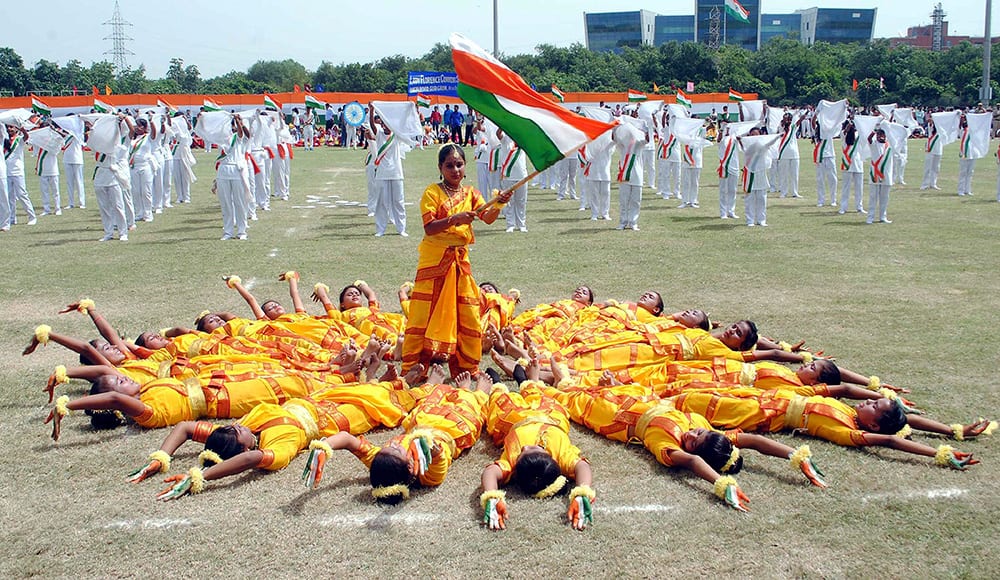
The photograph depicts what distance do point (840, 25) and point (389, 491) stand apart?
104818 mm

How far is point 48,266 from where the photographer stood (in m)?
12.2

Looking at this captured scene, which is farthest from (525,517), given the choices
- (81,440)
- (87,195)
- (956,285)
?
(87,195)

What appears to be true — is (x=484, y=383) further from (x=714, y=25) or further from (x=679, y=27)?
(x=679, y=27)

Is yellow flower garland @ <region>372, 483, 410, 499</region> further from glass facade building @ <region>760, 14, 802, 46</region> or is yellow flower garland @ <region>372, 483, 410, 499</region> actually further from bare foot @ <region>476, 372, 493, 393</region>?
glass facade building @ <region>760, 14, 802, 46</region>

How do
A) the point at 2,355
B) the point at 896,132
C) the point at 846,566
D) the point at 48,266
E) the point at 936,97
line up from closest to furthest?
1. the point at 846,566
2. the point at 2,355
3. the point at 48,266
4. the point at 896,132
5. the point at 936,97

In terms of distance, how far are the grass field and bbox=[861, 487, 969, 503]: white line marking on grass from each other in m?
0.01

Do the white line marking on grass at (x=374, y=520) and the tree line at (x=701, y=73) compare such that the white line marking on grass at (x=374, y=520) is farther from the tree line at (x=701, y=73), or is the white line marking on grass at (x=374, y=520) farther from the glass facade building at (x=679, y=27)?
the glass facade building at (x=679, y=27)

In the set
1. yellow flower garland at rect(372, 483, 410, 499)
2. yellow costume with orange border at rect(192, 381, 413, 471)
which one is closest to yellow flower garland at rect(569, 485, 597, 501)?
yellow flower garland at rect(372, 483, 410, 499)

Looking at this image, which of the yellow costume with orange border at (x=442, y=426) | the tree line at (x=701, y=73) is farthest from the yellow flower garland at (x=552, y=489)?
the tree line at (x=701, y=73)

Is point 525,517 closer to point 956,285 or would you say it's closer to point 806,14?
point 956,285

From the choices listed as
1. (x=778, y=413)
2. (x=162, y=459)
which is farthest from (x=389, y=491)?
(x=778, y=413)

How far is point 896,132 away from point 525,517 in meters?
15.8

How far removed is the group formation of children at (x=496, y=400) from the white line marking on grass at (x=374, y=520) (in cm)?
16

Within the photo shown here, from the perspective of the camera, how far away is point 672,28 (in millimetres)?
96938
